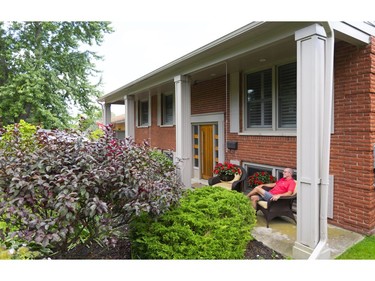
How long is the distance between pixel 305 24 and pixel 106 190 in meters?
3.46

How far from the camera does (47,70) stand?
16906 mm

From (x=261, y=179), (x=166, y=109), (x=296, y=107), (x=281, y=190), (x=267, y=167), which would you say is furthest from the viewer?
(x=166, y=109)

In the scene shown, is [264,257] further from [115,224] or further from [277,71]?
[277,71]

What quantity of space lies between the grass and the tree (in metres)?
16.7

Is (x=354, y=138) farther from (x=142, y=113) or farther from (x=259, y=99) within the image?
(x=142, y=113)

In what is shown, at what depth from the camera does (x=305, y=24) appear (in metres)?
3.59

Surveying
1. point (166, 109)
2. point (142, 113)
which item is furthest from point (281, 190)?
point (142, 113)

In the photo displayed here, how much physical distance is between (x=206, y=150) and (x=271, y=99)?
3.24 metres

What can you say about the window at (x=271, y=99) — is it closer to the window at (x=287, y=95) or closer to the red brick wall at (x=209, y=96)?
the window at (x=287, y=95)

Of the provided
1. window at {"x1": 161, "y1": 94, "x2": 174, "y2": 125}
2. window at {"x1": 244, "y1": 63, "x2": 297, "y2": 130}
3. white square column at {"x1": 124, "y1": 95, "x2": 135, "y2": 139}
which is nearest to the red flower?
window at {"x1": 244, "y1": 63, "x2": 297, "y2": 130}

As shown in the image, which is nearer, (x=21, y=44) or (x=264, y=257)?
(x=264, y=257)

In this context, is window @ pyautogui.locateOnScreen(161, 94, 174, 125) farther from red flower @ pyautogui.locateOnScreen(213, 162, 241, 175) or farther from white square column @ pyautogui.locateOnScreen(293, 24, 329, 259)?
white square column @ pyautogui.locateOnScreen(293, 24, 329, 259)

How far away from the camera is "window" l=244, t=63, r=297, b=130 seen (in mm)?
5957

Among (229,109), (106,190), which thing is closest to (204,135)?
(229,109)
